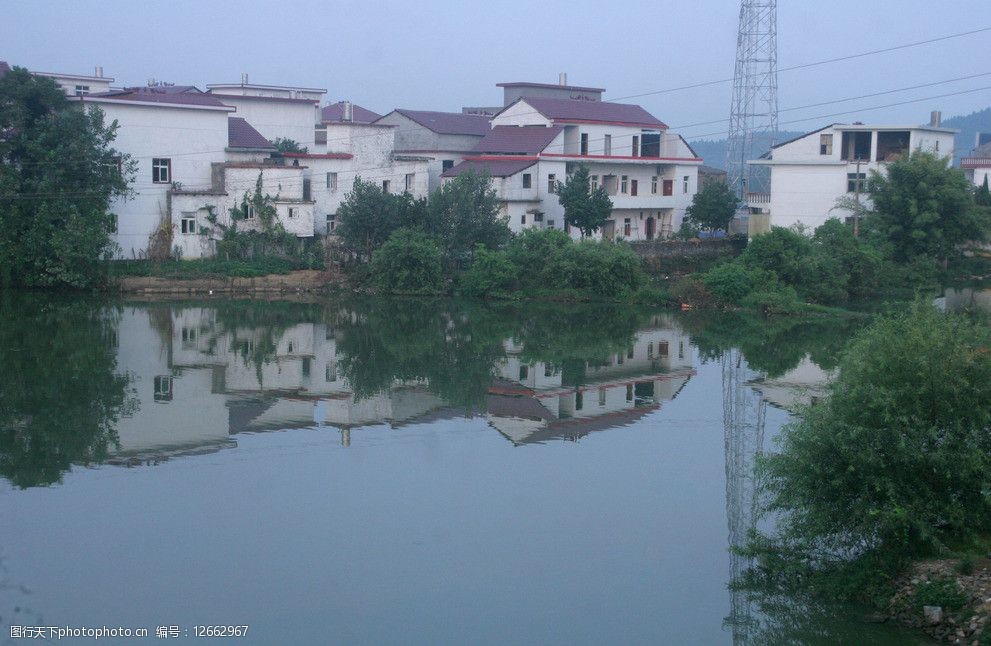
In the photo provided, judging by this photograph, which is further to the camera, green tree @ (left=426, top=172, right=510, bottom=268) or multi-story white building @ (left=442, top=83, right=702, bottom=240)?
multi-story white building @ (left=442, top=83, right=702, bottom=240)

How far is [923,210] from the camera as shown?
25391mm

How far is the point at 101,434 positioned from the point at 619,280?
14603 millimetres

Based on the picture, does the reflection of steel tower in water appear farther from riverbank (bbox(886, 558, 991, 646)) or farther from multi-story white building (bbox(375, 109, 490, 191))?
multi-story white building (bbox(375, 109, 490, 191))

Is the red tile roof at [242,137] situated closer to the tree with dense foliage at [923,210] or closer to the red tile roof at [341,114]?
the red tile roof at [341,114]

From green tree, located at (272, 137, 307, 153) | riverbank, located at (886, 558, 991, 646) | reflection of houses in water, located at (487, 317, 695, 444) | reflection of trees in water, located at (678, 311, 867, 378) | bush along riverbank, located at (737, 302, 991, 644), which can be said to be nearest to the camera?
riverbank, located at (886, 558, 991, 646)

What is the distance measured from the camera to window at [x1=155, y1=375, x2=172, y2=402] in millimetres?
13867

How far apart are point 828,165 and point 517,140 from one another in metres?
8.25

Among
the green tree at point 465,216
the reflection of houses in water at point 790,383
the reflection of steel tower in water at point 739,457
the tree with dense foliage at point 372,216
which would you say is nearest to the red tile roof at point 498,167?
the green tree at point 465,216

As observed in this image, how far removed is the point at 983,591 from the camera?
7098 mm

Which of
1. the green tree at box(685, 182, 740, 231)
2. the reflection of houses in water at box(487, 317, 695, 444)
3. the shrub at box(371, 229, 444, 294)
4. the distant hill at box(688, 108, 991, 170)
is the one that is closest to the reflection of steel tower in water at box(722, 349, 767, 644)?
the reflection of houses in water at box(487, 317, 695, 444)

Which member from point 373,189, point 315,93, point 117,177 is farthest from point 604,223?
point 315,93

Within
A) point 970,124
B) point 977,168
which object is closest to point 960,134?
point 970,124

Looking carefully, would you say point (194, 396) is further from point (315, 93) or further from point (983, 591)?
point (315, 93)

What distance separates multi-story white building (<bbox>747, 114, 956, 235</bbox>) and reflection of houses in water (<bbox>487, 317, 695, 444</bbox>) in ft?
38.8
